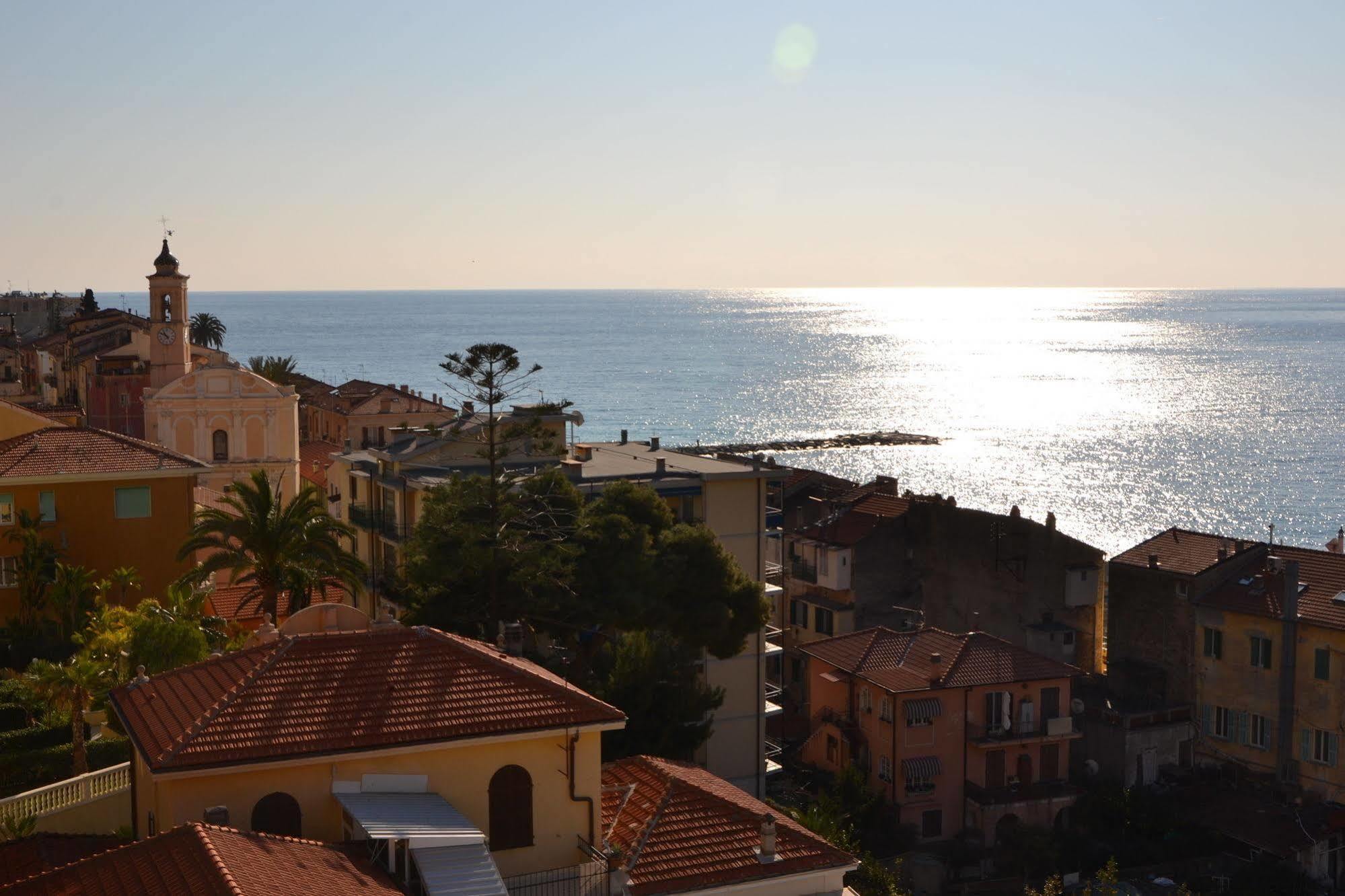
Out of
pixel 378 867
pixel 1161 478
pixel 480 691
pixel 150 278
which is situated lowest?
pixel 1161 478

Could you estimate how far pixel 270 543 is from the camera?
1135 inches

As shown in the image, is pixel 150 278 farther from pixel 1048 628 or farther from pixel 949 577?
pixel 1048 628

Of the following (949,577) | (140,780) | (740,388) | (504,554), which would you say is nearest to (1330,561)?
(949,577)

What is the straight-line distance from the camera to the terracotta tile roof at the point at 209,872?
44.3 feet

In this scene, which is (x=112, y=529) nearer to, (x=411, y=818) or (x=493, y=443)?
(x=493, y=443)

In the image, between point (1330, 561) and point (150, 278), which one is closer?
point (1330, 561)

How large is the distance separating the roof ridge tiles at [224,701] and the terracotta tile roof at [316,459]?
38.8 m

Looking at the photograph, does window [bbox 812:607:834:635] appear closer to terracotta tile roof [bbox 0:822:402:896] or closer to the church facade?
the church facade

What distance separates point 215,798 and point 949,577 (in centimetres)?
3747

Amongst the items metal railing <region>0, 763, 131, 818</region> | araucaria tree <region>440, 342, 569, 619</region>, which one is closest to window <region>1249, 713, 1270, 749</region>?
araucaria tree <region>440, 342, 569, 619</region>

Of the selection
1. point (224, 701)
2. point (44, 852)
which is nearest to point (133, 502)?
point (44, 852)

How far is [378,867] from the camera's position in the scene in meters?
15.0

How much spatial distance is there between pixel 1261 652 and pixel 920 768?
10.4 metres

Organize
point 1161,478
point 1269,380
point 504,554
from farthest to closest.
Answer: point 1269,380 → point 1161,478 → point 504,554
